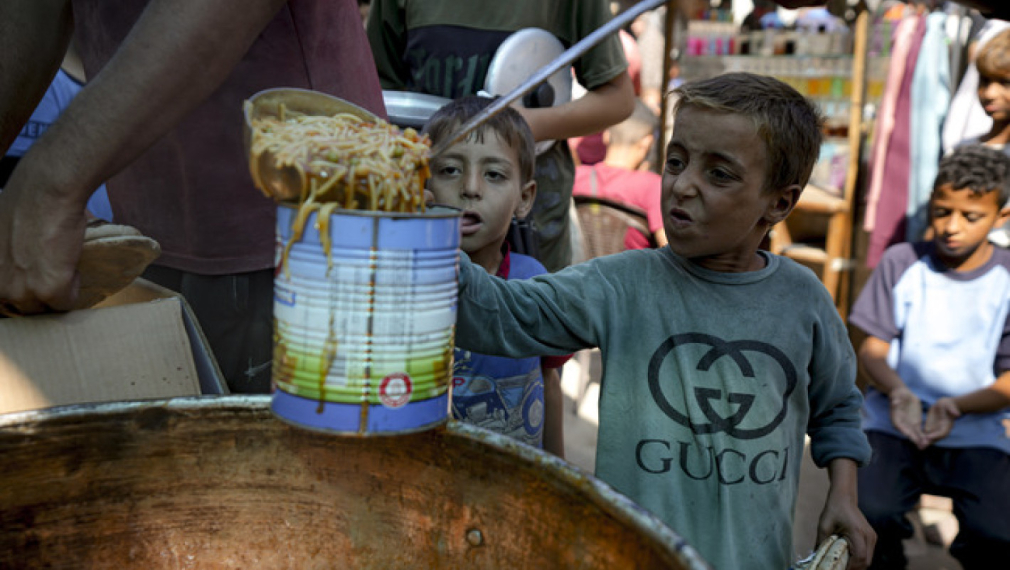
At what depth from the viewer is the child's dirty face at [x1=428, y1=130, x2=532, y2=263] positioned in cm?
208

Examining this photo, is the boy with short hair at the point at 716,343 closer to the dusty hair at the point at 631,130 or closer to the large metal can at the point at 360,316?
the large metal can at the point at 360,316

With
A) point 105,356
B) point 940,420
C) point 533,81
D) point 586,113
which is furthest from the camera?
point 940,420

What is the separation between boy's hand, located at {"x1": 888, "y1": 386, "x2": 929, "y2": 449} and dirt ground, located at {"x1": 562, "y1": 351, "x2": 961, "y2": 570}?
0.56m

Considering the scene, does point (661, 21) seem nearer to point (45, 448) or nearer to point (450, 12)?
point (450, 12)

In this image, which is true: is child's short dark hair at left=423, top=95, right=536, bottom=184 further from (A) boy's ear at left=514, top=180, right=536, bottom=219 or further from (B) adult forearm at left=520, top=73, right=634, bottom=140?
(B) adult forearm at left=520, top=73, right=634, bottom=140

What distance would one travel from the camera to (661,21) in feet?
30.9

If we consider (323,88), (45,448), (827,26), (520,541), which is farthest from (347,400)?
(827,26)

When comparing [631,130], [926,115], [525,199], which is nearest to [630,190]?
[631,130]

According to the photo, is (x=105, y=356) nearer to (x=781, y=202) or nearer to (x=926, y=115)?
(x=781, y=202)

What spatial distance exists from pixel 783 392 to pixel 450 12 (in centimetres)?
148

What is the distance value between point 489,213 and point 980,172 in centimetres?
212

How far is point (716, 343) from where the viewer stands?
5.44ft

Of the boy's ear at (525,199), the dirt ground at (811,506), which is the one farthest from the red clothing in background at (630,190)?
the boy's ear at (525,199)

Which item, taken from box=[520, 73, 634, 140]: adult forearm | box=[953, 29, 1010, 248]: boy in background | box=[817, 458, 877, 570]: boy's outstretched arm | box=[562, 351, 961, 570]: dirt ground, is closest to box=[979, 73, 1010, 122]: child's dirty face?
box=[953, 29, 1010, 248]: boy in background
